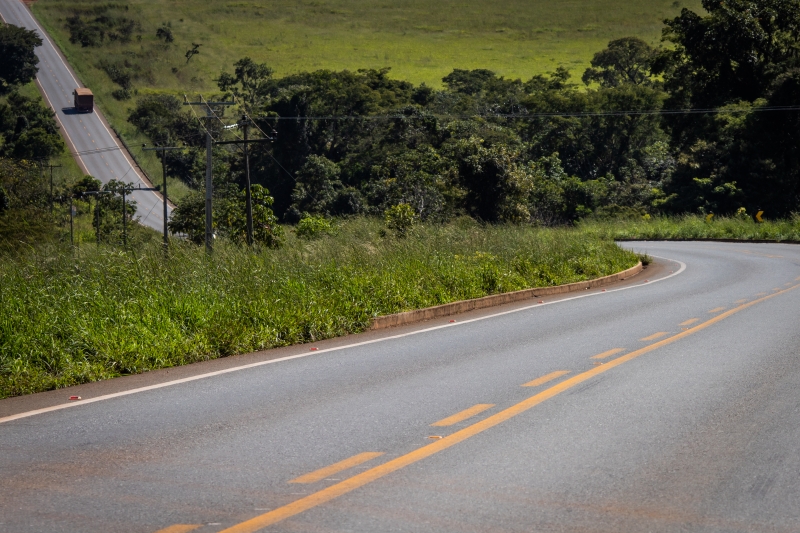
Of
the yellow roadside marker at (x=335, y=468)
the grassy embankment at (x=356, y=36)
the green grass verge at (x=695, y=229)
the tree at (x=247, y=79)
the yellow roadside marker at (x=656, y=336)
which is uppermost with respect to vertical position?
the grassy embankment at (x=356, y=36)

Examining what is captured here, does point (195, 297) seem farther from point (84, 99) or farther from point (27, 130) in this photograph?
point (84, 99)

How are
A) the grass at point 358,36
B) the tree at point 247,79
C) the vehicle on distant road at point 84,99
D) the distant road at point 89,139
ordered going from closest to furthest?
the distant road at point 89,139
the vehicle on distant road at point 84,99
the tree at point 247,79
the grass at point 358,36

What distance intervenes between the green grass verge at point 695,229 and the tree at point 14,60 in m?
76.8

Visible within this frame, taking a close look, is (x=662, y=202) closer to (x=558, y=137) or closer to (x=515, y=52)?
(x=558, y=137)

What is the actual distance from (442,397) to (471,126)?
199 ft

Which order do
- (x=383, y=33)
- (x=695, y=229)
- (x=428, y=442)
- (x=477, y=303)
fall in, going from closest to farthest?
(x=428, y=442)
(x=477, y=303)
(x=695, y=229)
(x=383, y=33)

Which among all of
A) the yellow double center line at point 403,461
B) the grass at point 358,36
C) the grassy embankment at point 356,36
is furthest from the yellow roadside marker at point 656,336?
the grassy embankment at point 356,36

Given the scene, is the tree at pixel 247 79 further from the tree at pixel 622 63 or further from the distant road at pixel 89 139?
the tree at pixel 622 63

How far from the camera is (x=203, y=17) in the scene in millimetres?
163250

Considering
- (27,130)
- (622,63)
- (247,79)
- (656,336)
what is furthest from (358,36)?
(656,336)

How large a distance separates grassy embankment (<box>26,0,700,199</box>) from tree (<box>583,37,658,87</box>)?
Result: 739 inches

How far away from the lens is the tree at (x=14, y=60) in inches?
4316

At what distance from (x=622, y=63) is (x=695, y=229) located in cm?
6079

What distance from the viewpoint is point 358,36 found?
161m
